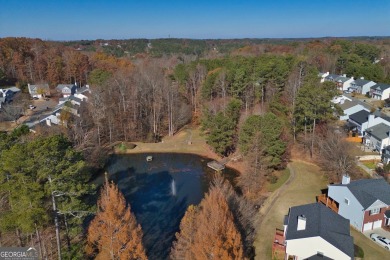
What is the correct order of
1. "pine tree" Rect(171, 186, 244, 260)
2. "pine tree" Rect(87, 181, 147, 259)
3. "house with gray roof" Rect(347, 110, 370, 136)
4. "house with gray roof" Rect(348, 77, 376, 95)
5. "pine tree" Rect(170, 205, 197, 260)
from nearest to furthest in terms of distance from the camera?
"pine tree" Rect(171, 186, 244, 260)
"pine tree" Rect(87, 181, 147, 259)
"pine tree" Rect(170, 205, 197, 260)
"house with gray roof" Rect(347, 110, 370, 136)
"house with gray roof" Rect(348, 77, 376, 95)

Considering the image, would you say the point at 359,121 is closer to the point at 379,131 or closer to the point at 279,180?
the point at 379,131

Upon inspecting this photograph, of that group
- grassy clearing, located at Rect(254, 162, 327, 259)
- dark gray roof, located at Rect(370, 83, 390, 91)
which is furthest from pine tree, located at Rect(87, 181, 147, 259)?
dark gray roof, located at Rect(370, 83, 390, 91)

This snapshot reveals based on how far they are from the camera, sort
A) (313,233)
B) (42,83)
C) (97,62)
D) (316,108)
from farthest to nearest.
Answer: (97,62) < (42,83) < (316,108) < (313,233)

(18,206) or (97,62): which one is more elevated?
(97,62)

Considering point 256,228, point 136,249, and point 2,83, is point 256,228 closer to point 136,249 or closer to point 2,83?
point 136,249

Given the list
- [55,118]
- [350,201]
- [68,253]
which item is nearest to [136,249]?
[68,253]

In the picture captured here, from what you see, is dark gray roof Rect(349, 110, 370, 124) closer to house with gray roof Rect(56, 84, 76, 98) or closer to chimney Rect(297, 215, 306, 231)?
chimney Rect(297, 215, 306, 231)
